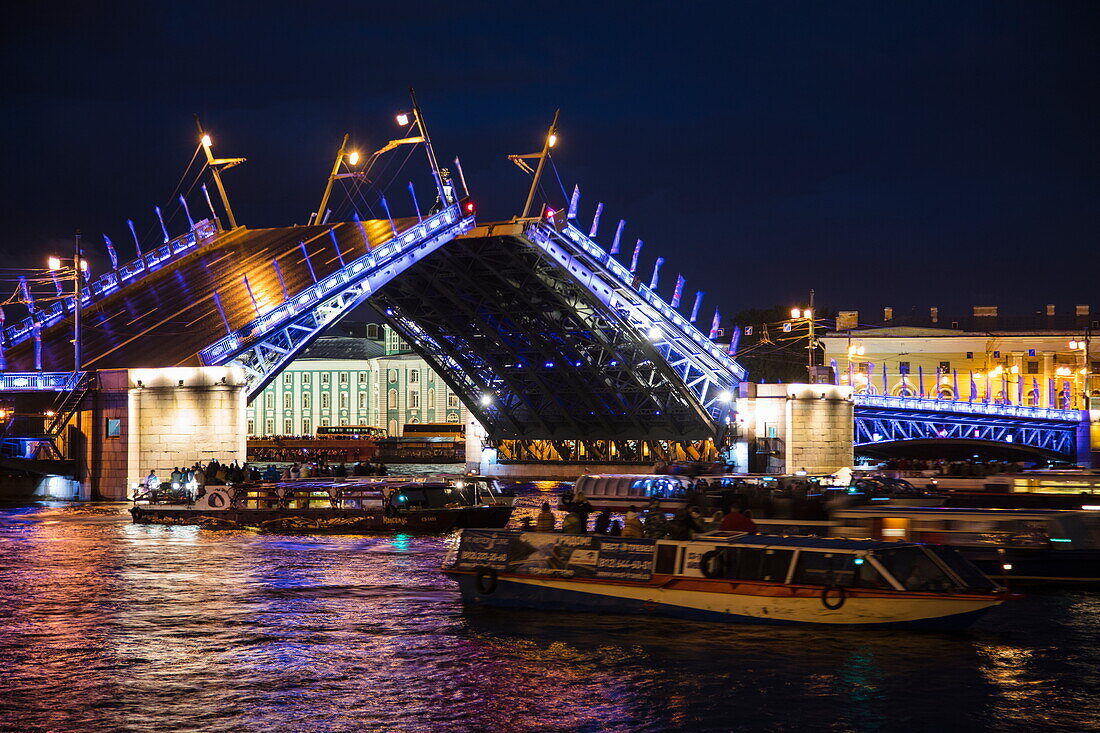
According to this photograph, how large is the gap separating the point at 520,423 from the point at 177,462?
4202 cm

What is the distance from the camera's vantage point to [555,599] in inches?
955

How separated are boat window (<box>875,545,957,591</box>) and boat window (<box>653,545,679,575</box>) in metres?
3.34

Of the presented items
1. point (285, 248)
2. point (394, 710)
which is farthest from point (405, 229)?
point (394, 710)

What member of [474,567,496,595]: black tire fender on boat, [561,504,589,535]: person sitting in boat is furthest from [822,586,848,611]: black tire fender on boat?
[561,504,589,535]: person sitting in boat

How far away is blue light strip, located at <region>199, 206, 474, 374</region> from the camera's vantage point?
59.3m

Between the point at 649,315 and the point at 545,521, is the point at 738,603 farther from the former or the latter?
the point at 649,315

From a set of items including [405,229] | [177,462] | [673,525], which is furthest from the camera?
[405,229]

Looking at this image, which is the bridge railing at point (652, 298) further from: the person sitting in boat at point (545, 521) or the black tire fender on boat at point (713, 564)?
the black tire fender on boat at point (713, 564)

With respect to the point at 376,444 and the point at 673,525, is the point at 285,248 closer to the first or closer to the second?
the point at 673,525

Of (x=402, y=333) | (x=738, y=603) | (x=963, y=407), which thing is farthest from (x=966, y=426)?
(x=738, y=603)

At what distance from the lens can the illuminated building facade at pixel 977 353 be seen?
400 feet

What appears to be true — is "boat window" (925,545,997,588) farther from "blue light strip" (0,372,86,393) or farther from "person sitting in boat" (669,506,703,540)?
"blue light strip" (0,372,86,393)

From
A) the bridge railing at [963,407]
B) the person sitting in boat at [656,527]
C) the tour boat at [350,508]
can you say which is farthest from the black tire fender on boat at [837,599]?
the bridge railing at [963,407]

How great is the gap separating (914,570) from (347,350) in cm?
14377
